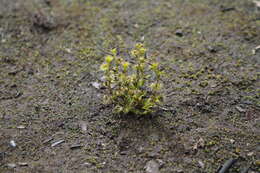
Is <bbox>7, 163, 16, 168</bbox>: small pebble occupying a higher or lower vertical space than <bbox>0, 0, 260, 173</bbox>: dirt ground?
lower

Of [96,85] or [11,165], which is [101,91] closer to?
[96,85]

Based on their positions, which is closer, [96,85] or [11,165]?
[11,165]

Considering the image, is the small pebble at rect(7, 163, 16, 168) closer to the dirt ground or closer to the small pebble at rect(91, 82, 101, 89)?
the dirt ground

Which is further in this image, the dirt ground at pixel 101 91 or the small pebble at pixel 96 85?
the small pebble at pixel 96 85

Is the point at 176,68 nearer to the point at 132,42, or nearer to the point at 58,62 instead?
the point at 132,42

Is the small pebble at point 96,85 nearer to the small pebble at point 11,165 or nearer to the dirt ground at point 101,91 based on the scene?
the dirt ground at point 101,91

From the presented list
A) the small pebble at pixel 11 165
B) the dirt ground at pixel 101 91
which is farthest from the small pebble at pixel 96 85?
the small pebble at pixel 11 165

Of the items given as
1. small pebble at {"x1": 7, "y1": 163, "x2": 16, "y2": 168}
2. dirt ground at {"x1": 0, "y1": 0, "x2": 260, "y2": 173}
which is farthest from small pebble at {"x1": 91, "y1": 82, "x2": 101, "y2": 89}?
small pebble at {"x1": 7, "y1": 163, "x2": 16, "y2": 168}

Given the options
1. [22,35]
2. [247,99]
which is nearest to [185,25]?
[247,99]

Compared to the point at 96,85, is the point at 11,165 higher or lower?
lower

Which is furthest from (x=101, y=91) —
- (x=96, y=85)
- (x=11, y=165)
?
(x=11, y=165)
